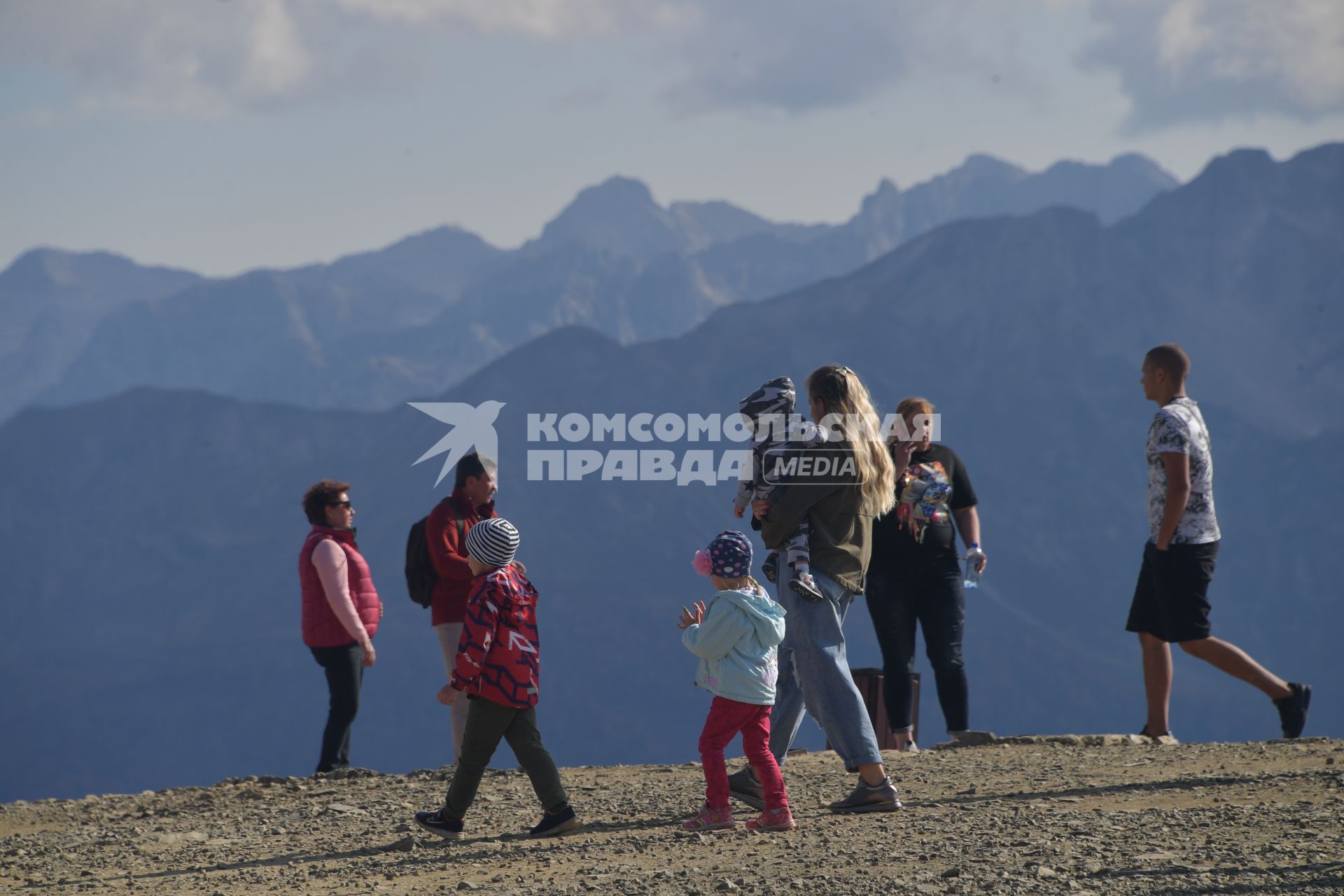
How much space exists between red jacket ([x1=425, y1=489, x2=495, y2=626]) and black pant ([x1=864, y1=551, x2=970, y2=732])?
2287 mm

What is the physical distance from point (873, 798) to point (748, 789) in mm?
537

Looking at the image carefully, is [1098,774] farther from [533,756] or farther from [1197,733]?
[1197,733]

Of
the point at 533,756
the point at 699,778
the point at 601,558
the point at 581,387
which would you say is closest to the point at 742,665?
the point at 533,756

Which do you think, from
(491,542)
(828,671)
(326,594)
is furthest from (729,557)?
(326,594)

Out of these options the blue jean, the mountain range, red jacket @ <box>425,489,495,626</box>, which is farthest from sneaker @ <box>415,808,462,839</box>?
the mountain range

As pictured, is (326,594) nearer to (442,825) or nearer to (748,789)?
(442,825)

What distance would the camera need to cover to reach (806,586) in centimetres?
516

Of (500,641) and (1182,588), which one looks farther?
(1182,588)

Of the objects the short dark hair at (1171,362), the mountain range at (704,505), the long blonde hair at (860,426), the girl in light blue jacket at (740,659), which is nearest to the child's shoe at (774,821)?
the girl in light blue jacket at (740,659)

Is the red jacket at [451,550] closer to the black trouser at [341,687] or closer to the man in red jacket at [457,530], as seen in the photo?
the man in red jacket at [457,530]

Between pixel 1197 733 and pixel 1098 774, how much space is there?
4864 inches

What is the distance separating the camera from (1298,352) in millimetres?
156750

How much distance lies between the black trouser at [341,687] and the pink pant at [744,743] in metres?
3.55

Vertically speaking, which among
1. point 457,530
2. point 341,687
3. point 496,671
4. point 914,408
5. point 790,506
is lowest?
point 341,687
